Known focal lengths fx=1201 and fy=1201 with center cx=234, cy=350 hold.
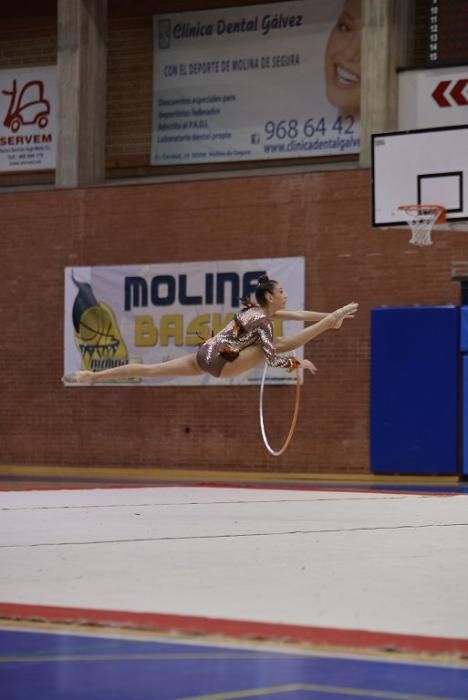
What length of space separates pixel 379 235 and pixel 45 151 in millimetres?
6674

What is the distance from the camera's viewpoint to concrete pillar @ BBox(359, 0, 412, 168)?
17234 mm

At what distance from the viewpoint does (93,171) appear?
19328 millimetres

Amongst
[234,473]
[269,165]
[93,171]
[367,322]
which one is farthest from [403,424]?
[93,171]

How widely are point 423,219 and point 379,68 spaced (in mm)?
3030

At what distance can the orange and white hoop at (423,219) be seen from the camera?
15.3 metres

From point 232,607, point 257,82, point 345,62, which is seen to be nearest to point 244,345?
point 232,607

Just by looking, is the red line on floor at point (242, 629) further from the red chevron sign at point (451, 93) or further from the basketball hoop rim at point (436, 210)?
the red chevron sign at point (451, 93)

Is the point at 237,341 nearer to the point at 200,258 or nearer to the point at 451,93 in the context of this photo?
the point at 200,258

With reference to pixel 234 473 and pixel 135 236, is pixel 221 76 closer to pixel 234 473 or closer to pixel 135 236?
pixel 135 236

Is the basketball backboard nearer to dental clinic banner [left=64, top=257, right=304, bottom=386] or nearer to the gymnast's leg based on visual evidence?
dental clinic banner [left=64, top=257, right=304, bottom=386]

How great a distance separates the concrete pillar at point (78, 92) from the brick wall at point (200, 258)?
52 cm

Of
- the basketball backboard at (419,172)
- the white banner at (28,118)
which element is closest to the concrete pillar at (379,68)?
the basketball backboard at (419,172)

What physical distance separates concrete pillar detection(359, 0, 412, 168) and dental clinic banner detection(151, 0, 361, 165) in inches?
54.2

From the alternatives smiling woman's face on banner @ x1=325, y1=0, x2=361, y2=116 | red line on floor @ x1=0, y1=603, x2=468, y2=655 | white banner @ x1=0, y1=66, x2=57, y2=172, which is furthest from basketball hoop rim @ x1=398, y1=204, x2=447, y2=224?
red line on floor @ x1=0, y1=603, x2=468, y2=655
